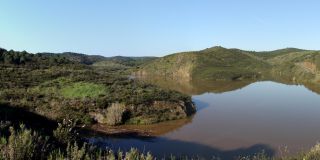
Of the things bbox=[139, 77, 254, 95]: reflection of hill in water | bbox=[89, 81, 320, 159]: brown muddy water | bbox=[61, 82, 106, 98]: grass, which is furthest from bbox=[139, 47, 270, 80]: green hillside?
bbox=[61, 82, 106, 98]: grass

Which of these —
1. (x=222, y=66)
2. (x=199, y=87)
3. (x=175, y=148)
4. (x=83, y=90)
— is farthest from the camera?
(x=222, y=66)

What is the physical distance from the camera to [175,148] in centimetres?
1883

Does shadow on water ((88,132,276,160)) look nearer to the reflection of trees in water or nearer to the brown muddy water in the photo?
the brown muddy water

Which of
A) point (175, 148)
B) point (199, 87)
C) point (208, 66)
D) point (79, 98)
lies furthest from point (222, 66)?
point (175, 148)

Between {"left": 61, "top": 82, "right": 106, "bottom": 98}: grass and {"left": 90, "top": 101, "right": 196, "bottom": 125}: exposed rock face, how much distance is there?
376 centimetres

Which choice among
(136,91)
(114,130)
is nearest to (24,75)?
A: (136,91)

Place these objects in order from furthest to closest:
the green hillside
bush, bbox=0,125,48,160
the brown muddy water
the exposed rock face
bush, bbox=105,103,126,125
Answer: the green hillside < the exposed rock face < bush, bbox=105,103,126,125 < the brown muddy water < bush, bbox=0,125,48,160

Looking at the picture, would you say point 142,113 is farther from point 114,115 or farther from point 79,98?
point 79,98

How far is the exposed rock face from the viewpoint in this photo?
903 inches

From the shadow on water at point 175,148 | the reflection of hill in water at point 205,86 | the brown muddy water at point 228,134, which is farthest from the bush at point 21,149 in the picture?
the reflection of hill in water at point 205,86

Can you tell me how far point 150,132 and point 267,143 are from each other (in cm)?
571

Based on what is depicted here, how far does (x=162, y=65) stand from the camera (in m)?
99.9

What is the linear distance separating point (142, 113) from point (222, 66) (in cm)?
6793

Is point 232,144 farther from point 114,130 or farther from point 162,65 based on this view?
point 162,65
